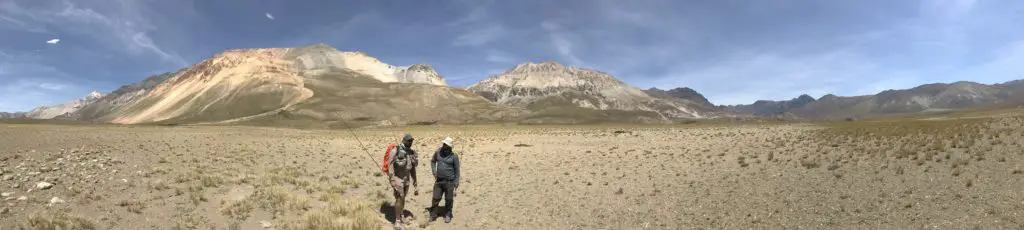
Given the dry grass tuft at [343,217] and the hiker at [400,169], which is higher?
the hiker at [400,169]

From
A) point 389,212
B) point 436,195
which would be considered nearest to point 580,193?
point 436,195

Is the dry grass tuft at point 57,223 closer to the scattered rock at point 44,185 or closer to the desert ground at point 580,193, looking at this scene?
the desert ground at point 580,193

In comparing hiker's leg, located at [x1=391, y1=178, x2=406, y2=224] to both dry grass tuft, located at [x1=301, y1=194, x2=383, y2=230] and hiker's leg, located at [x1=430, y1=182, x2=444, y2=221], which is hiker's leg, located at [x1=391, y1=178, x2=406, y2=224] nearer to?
dry grass tuft, located at [x1=301, y1=194, x2=383, y2=230]

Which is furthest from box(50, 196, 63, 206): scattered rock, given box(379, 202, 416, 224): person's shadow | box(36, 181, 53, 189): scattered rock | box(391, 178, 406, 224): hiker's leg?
box(391, 178, 406, 224): hiker's leg

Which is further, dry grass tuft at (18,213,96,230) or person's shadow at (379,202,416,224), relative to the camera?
person's shadow at (379,202,416,224)

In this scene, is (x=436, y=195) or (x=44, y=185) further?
(x=436, y=195)

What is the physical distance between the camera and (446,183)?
14.5 meters

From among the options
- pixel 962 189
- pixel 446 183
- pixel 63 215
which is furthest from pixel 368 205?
pixel 962 189

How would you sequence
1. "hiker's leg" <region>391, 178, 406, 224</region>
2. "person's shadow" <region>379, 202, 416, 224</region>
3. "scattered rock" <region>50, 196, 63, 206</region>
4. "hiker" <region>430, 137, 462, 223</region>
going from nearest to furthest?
"scattered rock" <region>50, 196, 63, 206</region> → "hiker's leg" <region>391, 178, 406, 224</region> → "hiker" <region>430, 137, 462, 223</region> → "person's shadow" <region>379, 202, 416, 224</region>

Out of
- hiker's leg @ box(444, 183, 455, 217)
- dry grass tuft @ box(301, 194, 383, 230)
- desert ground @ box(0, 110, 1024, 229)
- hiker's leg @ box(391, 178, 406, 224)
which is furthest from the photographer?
hiker's leg @ box(444, 183, 455, 217)

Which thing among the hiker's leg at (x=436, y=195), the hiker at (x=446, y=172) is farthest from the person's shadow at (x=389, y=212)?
the hiker at (x=446, y=172)

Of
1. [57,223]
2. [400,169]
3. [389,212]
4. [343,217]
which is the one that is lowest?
[389,212]

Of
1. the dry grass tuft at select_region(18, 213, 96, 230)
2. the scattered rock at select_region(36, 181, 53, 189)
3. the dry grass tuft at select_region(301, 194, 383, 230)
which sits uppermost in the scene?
the scattered rock at select_region(36, 181, 53, 189)

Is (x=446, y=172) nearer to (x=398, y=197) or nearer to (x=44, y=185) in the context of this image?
(x=398, y=197)
